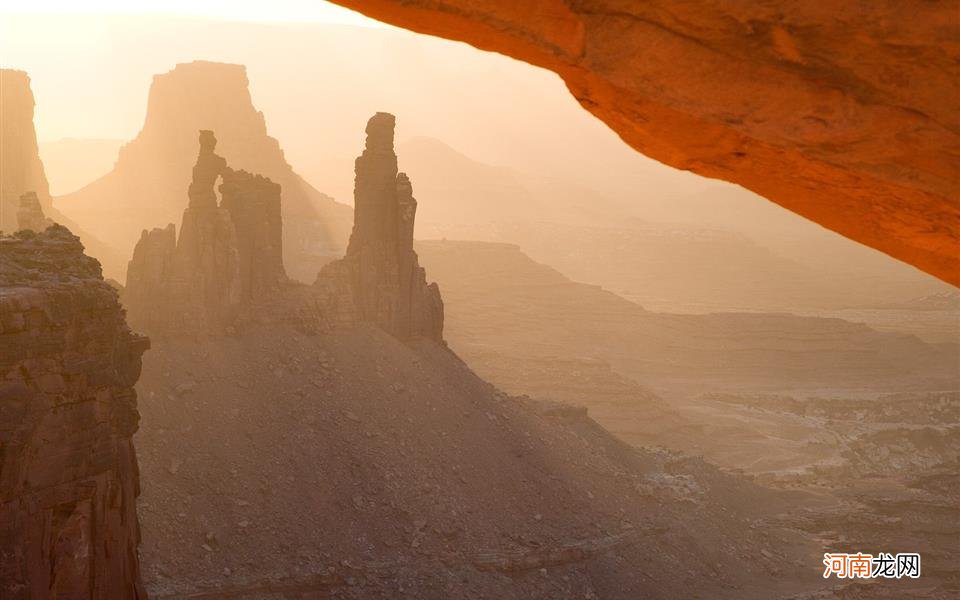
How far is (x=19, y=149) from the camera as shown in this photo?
62.7 meters

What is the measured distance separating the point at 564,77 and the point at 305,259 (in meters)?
75.6

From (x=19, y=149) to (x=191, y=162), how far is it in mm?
23105

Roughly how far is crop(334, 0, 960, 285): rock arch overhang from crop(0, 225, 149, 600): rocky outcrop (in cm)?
1561

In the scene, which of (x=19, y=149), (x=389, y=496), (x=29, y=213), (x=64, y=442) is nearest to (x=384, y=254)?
(x=389, y=496)

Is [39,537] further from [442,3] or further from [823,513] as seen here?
[823,513]

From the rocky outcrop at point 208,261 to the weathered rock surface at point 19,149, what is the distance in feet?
73.4

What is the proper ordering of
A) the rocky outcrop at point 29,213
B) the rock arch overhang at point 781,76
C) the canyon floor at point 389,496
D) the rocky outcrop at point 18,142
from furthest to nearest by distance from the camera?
the rocky outcrop at point 18,142 < the rocky outcrop at point 29,213 < the canyon floor at point 389,496 < the rock arch overhang at point 781,76

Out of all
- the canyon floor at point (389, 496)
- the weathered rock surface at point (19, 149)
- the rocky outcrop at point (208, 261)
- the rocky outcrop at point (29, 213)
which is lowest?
the canyon floor at point (389, 496)

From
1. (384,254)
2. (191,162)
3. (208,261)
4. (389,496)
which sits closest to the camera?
(389,496)

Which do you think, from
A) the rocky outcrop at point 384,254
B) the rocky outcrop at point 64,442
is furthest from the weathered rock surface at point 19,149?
the rocky outcrop at point 64,442

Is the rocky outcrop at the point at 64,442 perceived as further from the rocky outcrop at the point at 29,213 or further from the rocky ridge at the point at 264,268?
the rocky outcrop at the point at 29,213

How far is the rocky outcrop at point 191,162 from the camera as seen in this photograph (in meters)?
82.4

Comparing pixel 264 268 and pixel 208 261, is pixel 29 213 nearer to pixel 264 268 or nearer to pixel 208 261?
pixel 208 261

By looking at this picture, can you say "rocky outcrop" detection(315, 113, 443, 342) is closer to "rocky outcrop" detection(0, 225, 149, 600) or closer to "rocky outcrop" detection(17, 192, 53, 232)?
"rocky outcrop" detection(17, 192, 53, 232)
